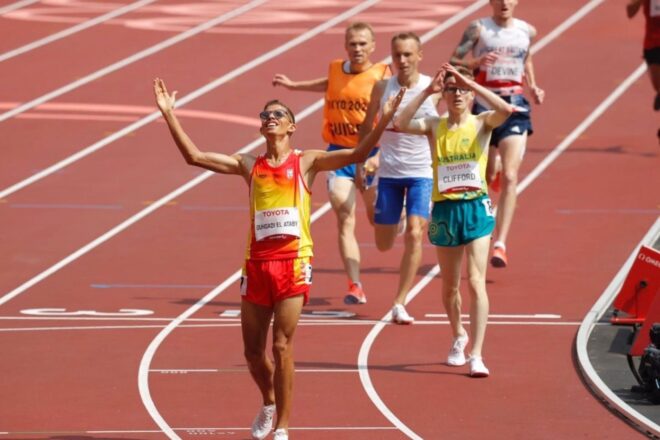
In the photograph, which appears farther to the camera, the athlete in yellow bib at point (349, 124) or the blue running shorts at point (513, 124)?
the blue running shorts at point (513, 124)

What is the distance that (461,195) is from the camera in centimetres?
1176

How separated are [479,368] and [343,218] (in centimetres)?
289

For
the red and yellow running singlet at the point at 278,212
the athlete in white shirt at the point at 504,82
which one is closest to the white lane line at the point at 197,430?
the red and yellow running singlet at the point at 278,212

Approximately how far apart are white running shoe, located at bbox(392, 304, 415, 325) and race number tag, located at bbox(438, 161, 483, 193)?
1.71 meters

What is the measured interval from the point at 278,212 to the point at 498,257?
5.10 meters

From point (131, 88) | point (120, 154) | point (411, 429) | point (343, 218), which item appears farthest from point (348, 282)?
point (131, 88)

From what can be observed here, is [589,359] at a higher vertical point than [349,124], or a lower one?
lower

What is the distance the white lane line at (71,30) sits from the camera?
25.5m

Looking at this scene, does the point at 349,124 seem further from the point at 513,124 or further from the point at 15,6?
the point at 15,6

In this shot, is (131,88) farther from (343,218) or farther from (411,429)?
(411,429)

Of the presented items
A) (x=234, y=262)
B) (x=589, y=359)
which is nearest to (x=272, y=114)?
(x=589, y=359)

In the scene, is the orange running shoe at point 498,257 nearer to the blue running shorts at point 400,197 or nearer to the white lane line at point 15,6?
the blue running shorts at point 400,197

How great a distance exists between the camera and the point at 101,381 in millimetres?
11617

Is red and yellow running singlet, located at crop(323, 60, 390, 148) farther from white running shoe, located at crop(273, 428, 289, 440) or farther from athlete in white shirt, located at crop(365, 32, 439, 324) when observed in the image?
white running shoe, located at crop(273, 428, 289, 440)
